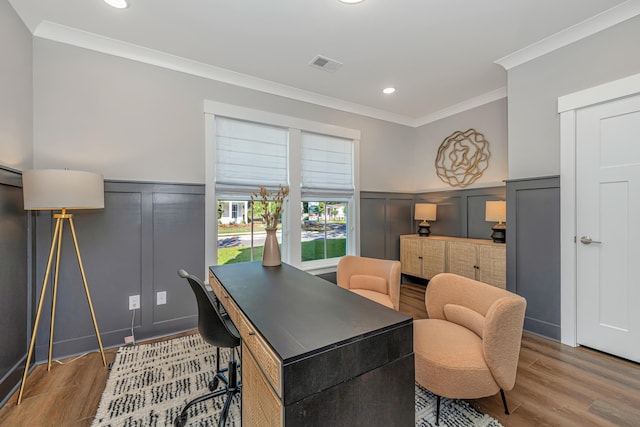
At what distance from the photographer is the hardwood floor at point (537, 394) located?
62.3 inches

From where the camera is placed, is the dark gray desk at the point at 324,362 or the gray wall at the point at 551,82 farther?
the gray wall at the point at 551,82

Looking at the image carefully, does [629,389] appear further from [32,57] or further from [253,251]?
[32,57]

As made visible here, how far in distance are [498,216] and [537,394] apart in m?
1.86

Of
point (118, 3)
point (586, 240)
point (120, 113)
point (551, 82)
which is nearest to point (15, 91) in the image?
point (120, 113)

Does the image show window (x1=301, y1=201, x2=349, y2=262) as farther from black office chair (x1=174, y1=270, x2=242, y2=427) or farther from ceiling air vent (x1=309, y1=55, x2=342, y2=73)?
black office chair (x1=174, y1=270, x2=242, y2=427)

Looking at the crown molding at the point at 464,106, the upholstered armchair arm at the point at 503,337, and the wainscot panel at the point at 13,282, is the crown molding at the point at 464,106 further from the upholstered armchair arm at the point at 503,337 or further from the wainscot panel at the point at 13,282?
the wainscot panel at the point at 13,282

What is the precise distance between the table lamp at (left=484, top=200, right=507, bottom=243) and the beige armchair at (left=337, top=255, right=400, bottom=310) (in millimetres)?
1501

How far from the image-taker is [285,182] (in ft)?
11.0

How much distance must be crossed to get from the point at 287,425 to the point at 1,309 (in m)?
2.16

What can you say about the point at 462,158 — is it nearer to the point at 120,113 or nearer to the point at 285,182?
the point at 285,182

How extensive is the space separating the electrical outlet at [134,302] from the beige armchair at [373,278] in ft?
6.27

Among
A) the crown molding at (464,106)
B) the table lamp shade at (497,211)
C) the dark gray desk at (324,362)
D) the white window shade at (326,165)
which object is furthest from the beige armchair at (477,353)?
the crown molding at (464,106)

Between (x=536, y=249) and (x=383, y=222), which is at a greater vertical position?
(x=383, y=222)

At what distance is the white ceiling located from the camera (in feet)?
6.63
